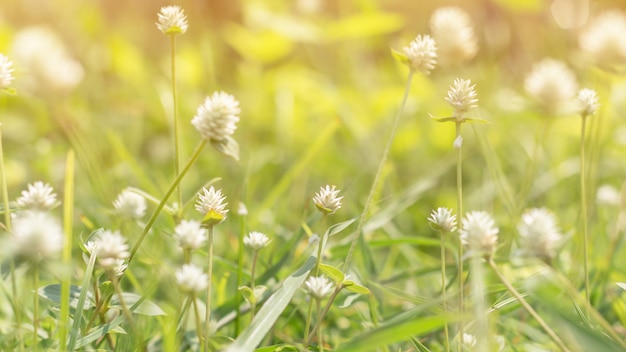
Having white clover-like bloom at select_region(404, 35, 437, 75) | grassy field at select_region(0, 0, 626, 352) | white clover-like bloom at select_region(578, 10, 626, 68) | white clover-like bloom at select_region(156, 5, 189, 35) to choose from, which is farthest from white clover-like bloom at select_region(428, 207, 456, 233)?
white clover-like bloom at select_region(578, 10, 626, 68)

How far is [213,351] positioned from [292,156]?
0.93m

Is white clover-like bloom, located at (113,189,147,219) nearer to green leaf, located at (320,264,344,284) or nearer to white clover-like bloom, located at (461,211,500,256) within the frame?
green leaf, located at (320,264,344,284)

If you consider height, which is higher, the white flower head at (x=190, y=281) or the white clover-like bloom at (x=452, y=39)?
the white clover-like bloom at (x=452, y=39)

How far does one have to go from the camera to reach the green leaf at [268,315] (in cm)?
42

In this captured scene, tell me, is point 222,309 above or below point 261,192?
below

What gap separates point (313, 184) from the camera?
130cm

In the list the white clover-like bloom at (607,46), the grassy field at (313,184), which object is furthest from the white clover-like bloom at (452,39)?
the white clover-like bloom at (607,46)

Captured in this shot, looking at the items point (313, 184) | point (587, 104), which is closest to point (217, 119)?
point (587, 104)

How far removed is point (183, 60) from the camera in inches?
69.7

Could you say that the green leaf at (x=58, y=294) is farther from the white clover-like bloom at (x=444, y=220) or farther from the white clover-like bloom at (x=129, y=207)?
the white clover-like bloom at (x=444, y=220)

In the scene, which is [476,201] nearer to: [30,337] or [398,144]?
[398,144]

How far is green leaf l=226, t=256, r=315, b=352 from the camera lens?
0.42 m

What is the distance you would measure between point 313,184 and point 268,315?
0.86m

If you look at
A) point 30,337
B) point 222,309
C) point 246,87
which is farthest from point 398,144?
point 30,337
